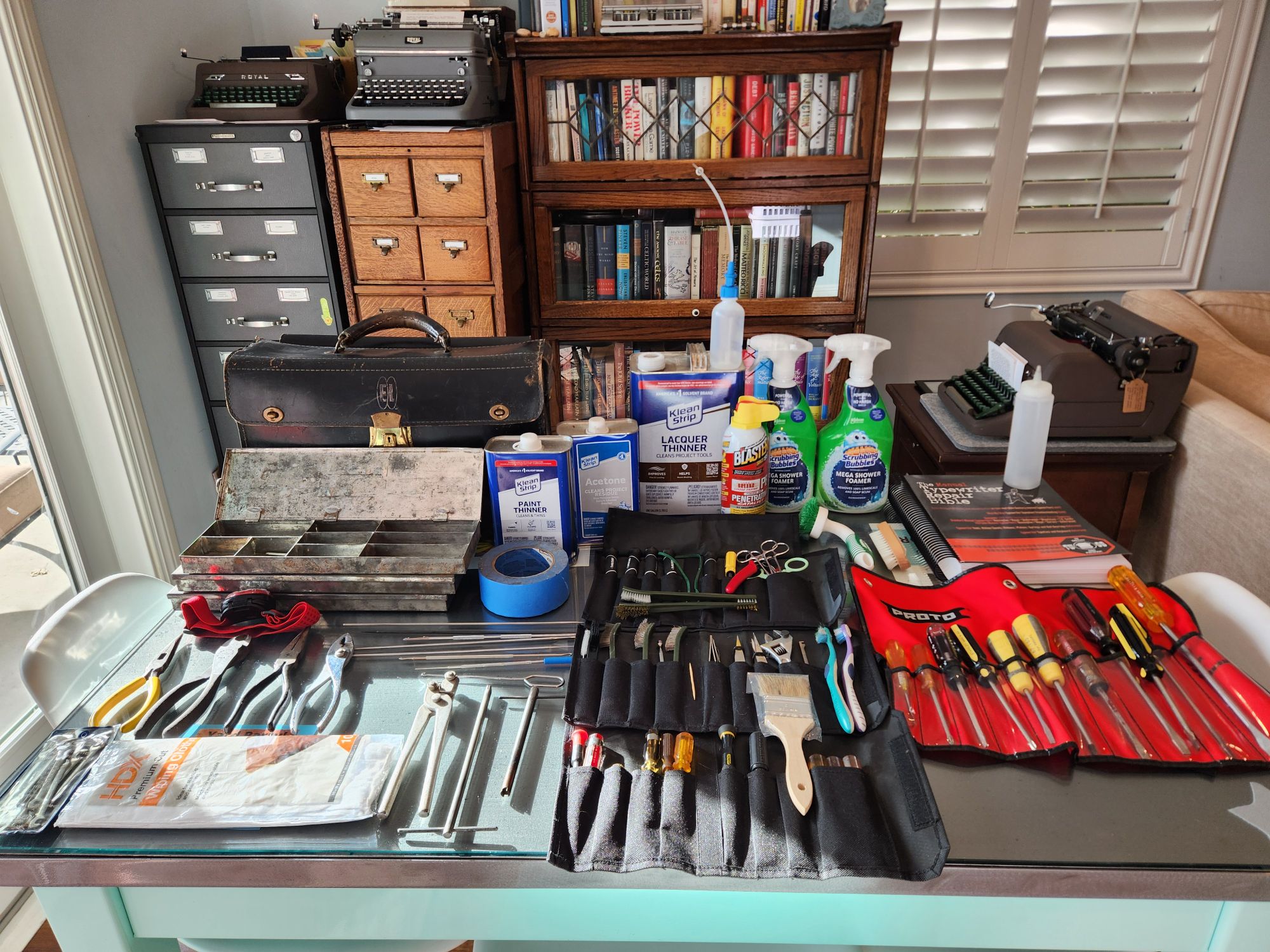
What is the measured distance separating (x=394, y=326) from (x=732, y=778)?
841 millimetres

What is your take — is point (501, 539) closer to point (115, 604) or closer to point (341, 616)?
point (341, 616)

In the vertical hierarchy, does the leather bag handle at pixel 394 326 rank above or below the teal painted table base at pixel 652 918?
above

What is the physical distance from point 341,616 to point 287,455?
272 mm

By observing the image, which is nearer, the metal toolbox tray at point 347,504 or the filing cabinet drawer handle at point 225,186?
the metal toolbox tray at point 347,504

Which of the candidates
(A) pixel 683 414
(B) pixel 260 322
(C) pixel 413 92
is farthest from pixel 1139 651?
(B) pixel 260 322

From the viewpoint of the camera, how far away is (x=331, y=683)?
38.2 inches

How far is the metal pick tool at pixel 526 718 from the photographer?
32.2 inches

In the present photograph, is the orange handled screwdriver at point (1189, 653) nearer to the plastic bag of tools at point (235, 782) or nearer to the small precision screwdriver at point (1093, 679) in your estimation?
the small precision screwdriver at point (1093, 679)

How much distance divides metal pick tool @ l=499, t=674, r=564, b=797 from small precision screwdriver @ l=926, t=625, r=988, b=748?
435mm

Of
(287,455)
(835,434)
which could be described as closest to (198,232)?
(287,455)

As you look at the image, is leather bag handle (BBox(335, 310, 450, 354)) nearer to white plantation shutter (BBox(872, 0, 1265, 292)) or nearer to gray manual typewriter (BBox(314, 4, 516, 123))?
gray manual typewriter (BBox(314, 4, 516, 123))

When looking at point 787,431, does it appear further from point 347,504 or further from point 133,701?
point 133,701

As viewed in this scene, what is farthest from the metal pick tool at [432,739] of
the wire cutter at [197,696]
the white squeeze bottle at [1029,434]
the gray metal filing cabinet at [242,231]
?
the gray metal filing cabinet at [242,231]

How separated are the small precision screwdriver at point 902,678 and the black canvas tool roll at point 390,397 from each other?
0.59 m
